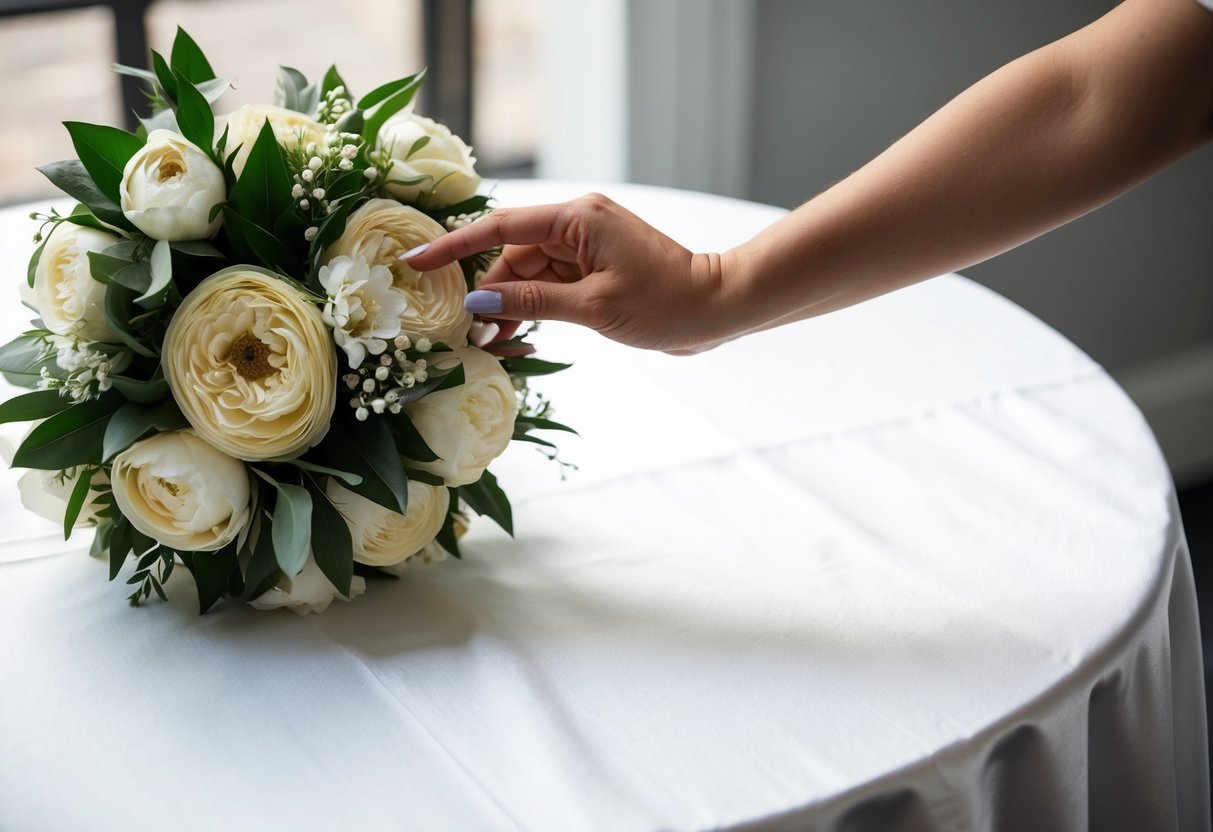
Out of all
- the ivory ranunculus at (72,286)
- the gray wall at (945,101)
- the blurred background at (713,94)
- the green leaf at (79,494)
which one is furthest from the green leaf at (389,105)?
the gray wall at (945,101)

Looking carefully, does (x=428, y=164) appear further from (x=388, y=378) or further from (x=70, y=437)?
(x=70, y=437)

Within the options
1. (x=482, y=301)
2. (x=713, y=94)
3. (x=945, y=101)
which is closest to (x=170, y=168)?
→ (x=482, y=301)

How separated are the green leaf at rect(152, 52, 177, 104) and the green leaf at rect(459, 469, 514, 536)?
0.38m

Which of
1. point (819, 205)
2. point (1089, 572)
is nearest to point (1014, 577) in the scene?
point (1089, 572)

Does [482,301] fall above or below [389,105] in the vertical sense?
below

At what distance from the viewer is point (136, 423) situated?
869 millimetres

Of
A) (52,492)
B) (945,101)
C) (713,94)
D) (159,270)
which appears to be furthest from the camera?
(945,101)

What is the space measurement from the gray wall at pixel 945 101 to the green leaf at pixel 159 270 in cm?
169

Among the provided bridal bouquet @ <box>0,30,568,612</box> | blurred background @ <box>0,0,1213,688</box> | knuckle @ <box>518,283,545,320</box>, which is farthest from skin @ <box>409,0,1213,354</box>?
blurred background @ <box>0,0,1213,688</box>

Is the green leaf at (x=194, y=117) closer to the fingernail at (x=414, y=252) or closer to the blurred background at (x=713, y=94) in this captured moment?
the fingernail at (x=414, y=252)

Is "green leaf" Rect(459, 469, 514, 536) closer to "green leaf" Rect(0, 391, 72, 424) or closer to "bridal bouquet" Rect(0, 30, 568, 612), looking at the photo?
"bridal bouquet" Rect(0, 30, 568, 612)

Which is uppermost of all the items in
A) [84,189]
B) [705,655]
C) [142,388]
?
[84,189]

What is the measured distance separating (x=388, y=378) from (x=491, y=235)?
0.14m

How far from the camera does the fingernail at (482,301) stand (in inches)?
37.1
